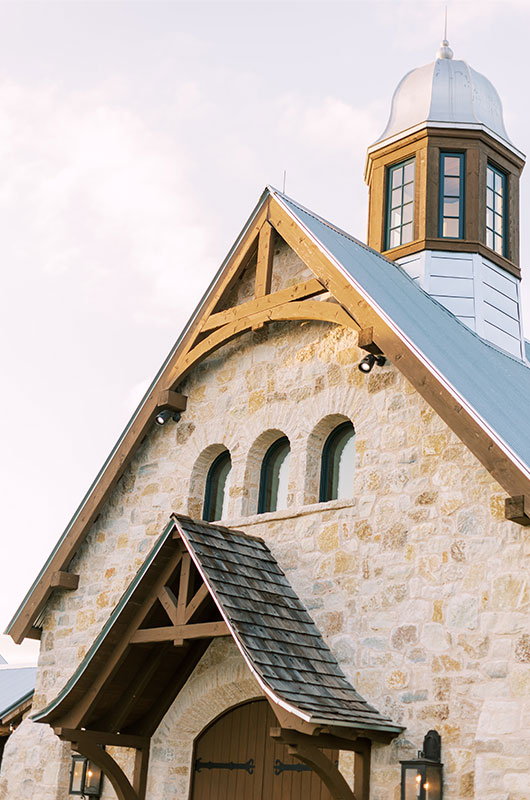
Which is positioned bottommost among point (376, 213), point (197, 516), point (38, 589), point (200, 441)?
point (38, 589)

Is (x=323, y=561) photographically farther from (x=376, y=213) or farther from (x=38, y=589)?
(x=376, y=213)

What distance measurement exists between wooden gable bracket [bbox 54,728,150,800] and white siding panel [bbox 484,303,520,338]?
21.5 feet

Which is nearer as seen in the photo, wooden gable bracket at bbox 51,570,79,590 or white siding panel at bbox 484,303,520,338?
wooden gable bracket at bbox 51,570,79,590

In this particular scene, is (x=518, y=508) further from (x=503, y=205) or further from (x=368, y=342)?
(x=503, y=205)

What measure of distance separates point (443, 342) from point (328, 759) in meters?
4.21

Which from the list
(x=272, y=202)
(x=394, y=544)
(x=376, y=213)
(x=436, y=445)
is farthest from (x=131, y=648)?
(x=376, y=213)

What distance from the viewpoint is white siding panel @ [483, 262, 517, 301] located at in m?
13.4

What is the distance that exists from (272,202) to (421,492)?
4002 mm

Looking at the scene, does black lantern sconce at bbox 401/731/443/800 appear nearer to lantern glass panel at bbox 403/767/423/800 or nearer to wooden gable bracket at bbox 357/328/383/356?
lantern glass panel at bbox 403/767/423/800

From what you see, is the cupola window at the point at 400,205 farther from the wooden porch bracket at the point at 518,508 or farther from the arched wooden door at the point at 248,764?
the arched wooden door at the point at 248,764

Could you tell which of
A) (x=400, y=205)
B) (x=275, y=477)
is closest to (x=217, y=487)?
(x=275, y=477)

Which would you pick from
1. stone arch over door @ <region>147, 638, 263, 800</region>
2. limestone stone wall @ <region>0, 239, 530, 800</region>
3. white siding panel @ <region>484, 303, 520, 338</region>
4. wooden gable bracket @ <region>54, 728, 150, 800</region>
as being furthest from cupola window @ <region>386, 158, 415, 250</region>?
wooden gable bracket @ <region>54, 728, 150, 800</region>

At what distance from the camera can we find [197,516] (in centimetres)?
1141

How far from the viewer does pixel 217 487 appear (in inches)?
459
